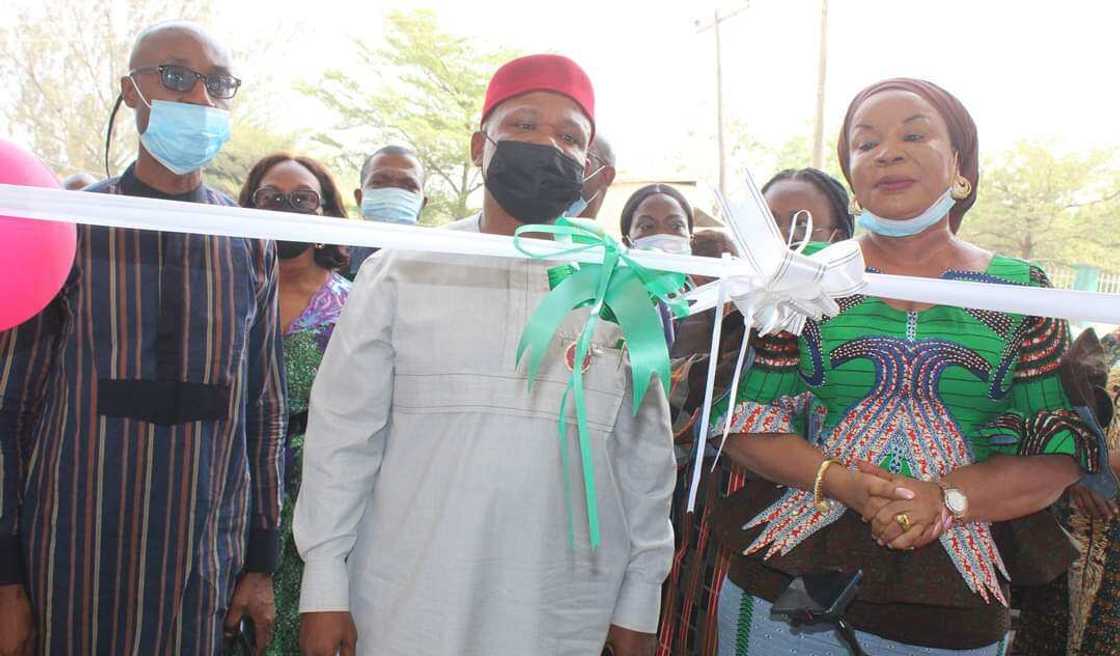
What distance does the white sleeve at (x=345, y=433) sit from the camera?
5.62 ft

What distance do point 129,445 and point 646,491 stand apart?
3.86 feet

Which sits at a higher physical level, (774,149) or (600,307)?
(774,149)

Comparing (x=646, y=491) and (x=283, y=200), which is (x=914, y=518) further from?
(x=283, y=200)

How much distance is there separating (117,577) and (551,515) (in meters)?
1.05

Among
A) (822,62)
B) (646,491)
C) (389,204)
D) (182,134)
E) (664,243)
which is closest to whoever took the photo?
(646,491)

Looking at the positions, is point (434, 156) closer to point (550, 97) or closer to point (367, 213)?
point (367, 213)

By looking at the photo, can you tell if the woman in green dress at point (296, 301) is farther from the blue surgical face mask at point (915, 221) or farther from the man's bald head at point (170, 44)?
the blue surgical face mask at point (915, 221)

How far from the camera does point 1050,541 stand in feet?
5.51

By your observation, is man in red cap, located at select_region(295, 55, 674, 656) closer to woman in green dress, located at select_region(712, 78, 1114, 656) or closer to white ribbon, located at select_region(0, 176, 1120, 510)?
woman in green dress, located at select_region(712, 78, 1114, 656)

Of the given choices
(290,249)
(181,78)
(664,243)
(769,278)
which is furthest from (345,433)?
(664,243)

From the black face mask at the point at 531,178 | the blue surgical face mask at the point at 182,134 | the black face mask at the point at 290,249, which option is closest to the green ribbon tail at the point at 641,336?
the black face mask at the point at 531,178

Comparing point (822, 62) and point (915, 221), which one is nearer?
point (915, 221)

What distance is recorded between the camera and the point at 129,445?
198 cm

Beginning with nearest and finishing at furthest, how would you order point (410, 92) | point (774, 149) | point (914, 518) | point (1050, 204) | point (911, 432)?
point (914, 518), point (911, 432), point (1050, 204), point (410, 92), point (774, 149)
